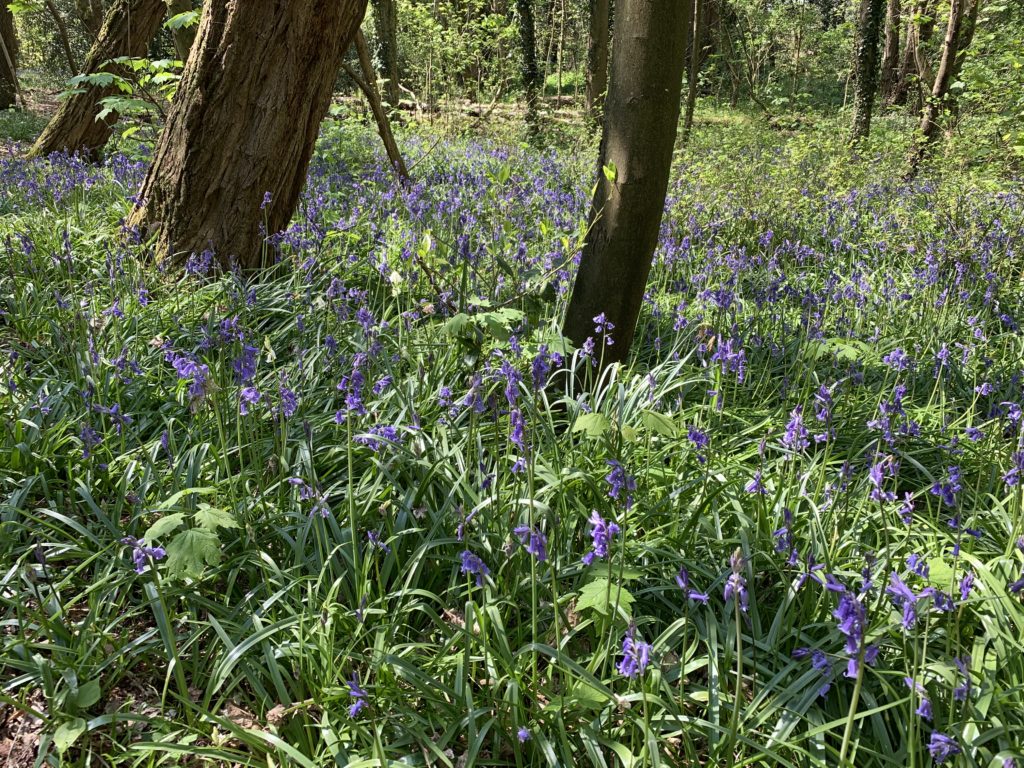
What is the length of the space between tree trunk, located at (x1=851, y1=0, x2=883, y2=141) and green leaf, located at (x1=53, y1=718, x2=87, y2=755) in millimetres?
12662

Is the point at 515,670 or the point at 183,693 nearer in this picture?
the point at 183,693

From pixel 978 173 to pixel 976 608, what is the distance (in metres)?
8.58

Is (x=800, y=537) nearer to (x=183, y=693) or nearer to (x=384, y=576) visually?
(x=384, y=576)

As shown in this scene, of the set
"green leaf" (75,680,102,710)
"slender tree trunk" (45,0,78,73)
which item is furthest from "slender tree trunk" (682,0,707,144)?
"green leaf" (75,680,102,710)

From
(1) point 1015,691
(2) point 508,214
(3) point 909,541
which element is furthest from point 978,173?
(1) point 1015,691

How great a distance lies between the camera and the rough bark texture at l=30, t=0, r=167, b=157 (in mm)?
8125

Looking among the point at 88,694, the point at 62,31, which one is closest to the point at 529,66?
the point at 62,31

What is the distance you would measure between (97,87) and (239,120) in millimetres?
5473

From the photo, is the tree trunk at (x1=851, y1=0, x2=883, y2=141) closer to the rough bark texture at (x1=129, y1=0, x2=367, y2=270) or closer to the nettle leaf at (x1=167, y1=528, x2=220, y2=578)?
the rough bark texture at (x1=129, y1=0, x2=367, y2=270)

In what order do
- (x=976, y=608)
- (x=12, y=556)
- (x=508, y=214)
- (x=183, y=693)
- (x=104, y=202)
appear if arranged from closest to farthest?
(x=183, y=693)
(x=976, y=608)
(x=12, y=556)
(x=508, y=214)
(x=104, y=202)

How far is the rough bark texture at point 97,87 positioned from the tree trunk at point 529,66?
7099mm

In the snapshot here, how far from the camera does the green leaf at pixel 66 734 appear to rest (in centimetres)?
149

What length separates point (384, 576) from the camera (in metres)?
2.21

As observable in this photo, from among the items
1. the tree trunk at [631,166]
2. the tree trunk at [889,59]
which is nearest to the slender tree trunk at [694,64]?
the tree trunk at [631,166]
